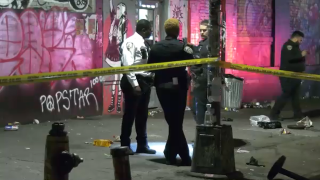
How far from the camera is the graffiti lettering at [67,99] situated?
1156 cm

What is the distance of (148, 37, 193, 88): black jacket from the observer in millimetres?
7453

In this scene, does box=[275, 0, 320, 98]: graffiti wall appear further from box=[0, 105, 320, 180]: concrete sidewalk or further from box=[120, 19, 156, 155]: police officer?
box=[120, 19, 156, 155]: police officer

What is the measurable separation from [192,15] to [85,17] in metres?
3.47

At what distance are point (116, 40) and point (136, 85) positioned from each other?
5.33m

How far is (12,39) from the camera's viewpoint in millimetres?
10781

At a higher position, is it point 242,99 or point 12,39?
point 12,39

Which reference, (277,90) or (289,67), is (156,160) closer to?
(289,67)

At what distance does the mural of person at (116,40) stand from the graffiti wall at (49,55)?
12.7 inches

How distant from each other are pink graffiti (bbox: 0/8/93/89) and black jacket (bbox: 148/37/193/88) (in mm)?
4183

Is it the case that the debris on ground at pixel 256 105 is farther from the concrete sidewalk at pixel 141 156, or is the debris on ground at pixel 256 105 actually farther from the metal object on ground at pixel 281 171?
the metal object on ground at pixel 281 171

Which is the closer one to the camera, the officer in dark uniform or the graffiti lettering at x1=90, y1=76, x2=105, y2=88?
the officer in dark uniform

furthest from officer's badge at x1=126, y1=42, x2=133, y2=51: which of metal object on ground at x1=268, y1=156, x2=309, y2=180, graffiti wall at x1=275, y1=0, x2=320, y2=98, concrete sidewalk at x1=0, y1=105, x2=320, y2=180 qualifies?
graffiti wall at x1=275, y1=0, x2=320, y2=98

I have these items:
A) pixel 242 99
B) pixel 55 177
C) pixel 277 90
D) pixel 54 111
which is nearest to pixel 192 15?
pixel 242 99

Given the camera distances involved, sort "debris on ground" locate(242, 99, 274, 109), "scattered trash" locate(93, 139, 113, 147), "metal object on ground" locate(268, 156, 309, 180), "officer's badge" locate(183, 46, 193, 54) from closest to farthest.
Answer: "metal object on ground" locate(268, 156, 309, 180) → "officer's badge" locate(183, 46, 193, 54) → "scattered trash" locate(93, 139, 113, 147) → "debris on ground" locate(242, 99, 274, 109)
